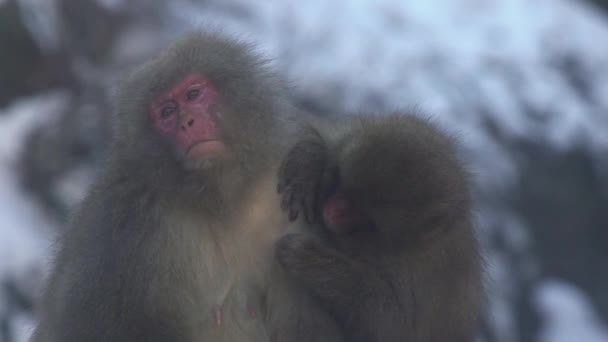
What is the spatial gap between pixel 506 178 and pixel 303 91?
1.30 metres

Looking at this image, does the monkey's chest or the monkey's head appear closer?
the monkey's head

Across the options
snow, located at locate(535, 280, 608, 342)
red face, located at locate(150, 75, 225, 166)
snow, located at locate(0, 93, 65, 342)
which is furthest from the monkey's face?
snow, located at locate(535, 280, 608, 342)

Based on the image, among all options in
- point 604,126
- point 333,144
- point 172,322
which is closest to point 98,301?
point 172,322

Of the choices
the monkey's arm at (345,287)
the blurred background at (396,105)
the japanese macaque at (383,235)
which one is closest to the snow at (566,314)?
the blurred background at (396,105)

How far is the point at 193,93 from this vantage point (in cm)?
377

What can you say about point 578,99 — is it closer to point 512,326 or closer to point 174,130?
point 512,326

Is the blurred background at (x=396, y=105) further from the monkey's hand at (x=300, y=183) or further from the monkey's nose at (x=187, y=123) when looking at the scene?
the monkey's nose at (x=187, y=123)

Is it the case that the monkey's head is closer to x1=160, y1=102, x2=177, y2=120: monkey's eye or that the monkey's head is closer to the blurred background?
x1=160, y1=102, x2=177, y2=120: monkey's eye

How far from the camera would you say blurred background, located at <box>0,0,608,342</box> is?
23.4ft

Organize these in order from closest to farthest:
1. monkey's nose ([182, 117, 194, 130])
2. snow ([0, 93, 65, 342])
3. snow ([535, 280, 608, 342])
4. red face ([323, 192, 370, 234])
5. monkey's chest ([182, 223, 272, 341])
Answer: monkey's nose ([182, 117, 194, 130]) < monkey's chest ([182, 223, 272, 341]) < red face ([323, 192, 370, 234]) < snow ([0, 93, 65, 342]) < snow ([535, 280, 608, 342])

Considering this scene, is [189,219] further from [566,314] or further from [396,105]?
[566,314]

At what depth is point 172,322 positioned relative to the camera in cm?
374

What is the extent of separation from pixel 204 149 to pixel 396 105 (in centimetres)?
344

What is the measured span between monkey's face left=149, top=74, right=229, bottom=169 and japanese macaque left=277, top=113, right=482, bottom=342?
33 cm
